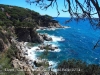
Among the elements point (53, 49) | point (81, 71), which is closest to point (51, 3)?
point (81, 71)

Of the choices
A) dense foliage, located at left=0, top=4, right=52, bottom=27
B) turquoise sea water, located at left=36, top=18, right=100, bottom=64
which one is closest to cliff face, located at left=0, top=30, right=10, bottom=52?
turquoise sea water, located at left=36, top=18, right=100, bottom=64

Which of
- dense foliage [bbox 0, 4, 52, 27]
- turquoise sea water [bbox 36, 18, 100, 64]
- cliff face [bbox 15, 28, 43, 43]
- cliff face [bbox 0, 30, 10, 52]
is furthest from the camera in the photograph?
dense foliage [bbox 0, 4, 52, 27]

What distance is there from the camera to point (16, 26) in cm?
5569

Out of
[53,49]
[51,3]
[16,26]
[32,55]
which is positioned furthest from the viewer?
[16,26]

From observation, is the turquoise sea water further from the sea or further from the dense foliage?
the dense foliage

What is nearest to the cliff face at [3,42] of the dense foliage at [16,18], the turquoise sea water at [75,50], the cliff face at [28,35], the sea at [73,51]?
the sea at [73,51]

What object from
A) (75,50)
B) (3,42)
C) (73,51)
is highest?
(3,42)

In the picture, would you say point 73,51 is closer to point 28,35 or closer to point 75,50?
point 75,50

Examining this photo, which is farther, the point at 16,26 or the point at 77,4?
the point at 16,26

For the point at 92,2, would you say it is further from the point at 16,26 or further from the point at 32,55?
the point at 16,26

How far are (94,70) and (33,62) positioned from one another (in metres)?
15.5

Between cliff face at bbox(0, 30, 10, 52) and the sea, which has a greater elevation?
cliff face at bbox(0, 30, 10, 52)

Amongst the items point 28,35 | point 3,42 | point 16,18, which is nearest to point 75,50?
point 28,35

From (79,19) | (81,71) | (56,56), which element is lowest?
(56,56)
